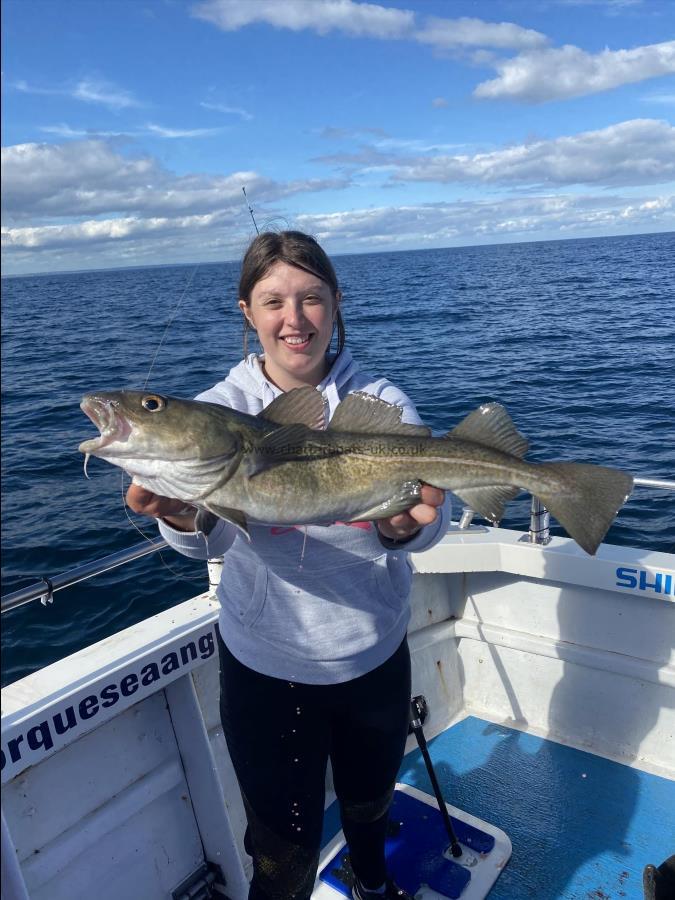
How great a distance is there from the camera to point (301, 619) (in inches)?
117

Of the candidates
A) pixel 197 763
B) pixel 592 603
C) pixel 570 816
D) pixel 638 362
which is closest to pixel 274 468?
pixel 197 763

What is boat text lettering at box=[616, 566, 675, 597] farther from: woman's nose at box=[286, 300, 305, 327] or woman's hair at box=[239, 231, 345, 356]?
woman's nose at box=[286, 300, 305, 327]

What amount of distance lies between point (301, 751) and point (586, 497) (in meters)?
1.71

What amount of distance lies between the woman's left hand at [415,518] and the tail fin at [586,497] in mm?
540

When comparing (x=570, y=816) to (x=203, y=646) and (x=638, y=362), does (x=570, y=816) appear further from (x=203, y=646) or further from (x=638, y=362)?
(x=638, y=362)

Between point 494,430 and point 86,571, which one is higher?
point 494,430

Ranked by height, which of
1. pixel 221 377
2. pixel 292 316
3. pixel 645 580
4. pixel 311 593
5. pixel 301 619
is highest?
pixel 292 316

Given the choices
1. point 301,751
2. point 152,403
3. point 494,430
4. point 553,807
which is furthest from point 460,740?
point 152,403

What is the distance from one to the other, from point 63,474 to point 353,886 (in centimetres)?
1216

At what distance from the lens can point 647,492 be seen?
1209 centimetres

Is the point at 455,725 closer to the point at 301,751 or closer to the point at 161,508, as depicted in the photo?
the point at 301,751

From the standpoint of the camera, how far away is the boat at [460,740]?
11.7ft

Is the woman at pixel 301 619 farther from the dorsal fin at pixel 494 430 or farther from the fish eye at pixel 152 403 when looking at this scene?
the fish eye at pixel 152 403

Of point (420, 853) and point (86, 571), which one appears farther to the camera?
point (420, 853)
